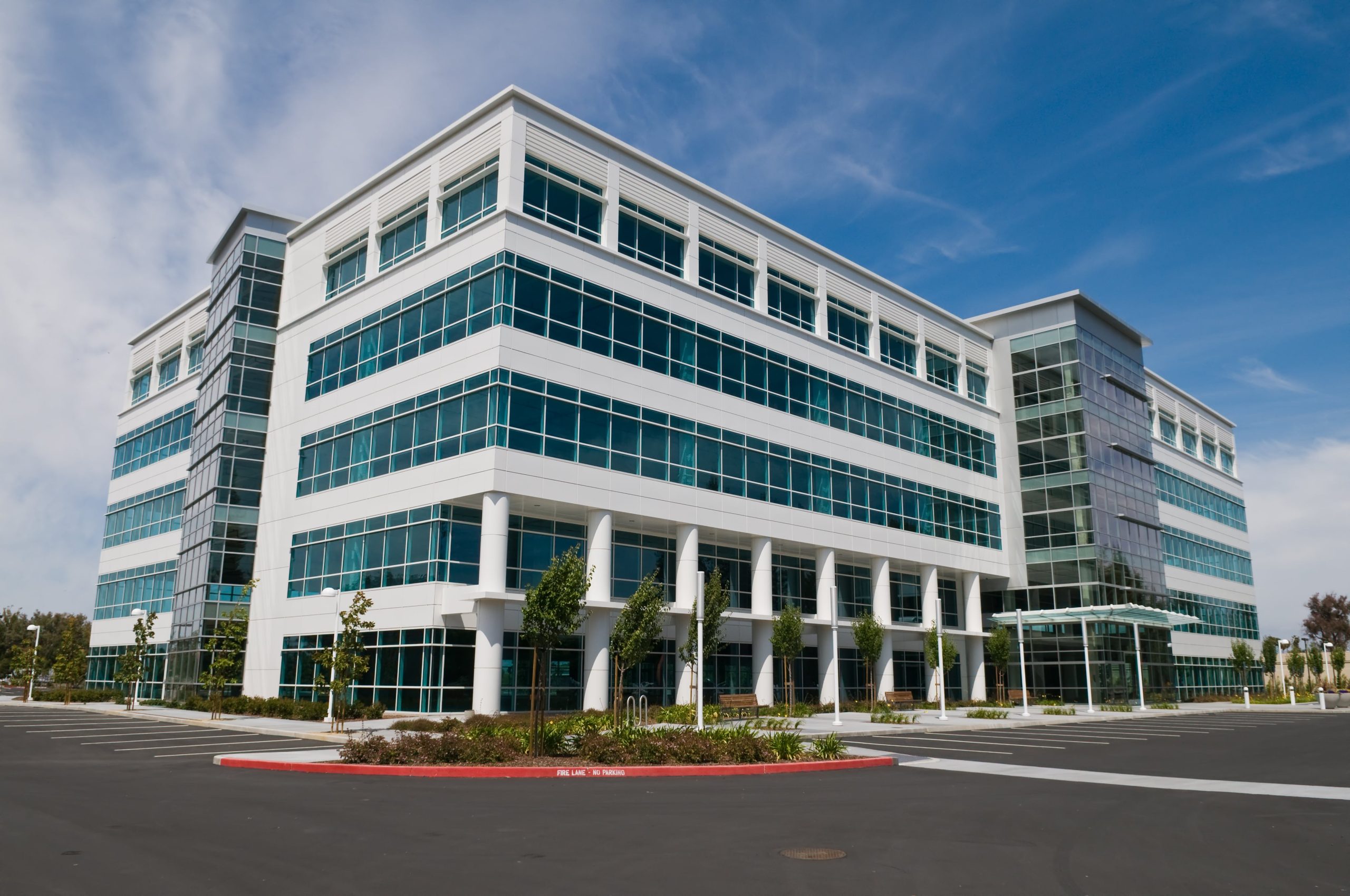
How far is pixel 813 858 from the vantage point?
9.47m

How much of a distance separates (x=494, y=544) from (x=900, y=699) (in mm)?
21799

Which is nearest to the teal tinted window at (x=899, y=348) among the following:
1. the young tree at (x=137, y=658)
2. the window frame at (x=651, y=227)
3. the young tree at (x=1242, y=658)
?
the window frame at (x=651, y=227)

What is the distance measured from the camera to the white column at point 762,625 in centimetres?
3994

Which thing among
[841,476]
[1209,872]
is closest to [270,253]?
[841,476]

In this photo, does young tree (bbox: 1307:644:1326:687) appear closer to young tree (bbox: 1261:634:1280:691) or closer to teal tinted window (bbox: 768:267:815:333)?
young tree (bbox: 1261:634:1280:691)

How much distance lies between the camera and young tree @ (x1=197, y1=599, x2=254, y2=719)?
34.9 metres

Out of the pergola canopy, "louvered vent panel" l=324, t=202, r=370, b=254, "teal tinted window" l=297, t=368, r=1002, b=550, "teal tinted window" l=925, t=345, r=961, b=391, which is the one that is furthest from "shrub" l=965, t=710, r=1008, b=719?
"louvered vent panel" l=324, t=202, r=370, b=254

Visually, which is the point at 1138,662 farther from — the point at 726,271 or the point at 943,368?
the point at 726,271

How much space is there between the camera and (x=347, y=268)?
41531 millimetres

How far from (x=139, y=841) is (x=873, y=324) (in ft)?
145

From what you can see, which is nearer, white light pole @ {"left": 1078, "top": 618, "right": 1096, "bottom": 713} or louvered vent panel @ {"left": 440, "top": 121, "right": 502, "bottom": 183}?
louvered vent panel @ {"left": 440, "top": 121, "right": 502, "bottom": 183}

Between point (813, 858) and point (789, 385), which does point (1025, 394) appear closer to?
point (789, 385)

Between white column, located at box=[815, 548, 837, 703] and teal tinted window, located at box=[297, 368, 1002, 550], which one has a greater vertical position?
teal tinted window, located at box=[297, 368, 1002, 550]

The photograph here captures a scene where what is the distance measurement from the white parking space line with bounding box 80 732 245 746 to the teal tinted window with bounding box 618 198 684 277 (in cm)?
2189
